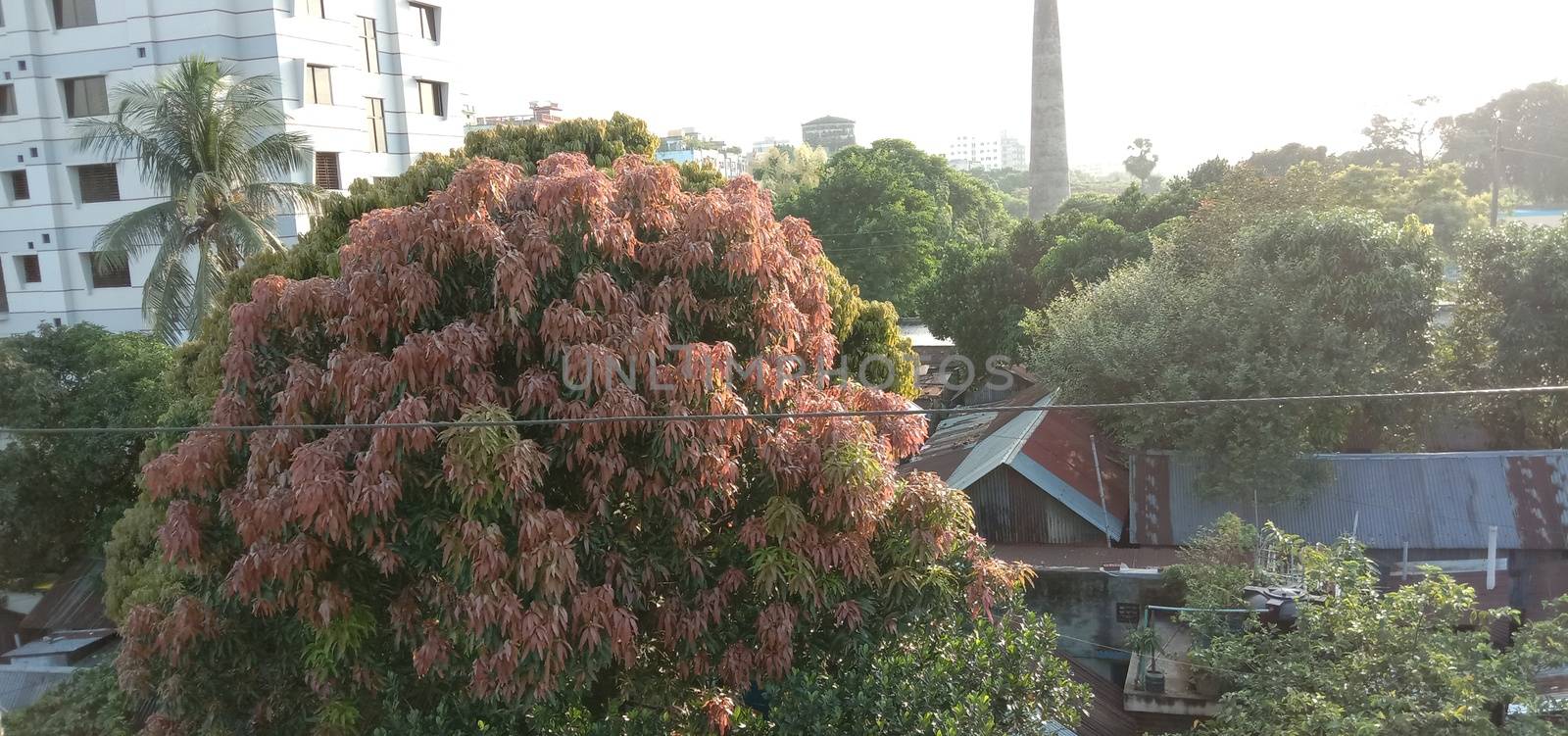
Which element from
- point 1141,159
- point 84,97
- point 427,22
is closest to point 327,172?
point 84,97

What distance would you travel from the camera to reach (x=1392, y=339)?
47.9 ft

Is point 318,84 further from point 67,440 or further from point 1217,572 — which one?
point 1217,572

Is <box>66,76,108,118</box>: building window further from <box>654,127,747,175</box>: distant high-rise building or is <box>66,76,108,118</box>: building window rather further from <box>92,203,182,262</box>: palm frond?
<box>654,127,747,175</box>: distant high-rise building

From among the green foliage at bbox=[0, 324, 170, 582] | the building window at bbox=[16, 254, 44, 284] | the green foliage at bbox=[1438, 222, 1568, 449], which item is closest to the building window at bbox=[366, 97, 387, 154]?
the building window at bbox=[16, 254, 44, 284]

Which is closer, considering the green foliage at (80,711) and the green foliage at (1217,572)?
the green foliage at (80,711)

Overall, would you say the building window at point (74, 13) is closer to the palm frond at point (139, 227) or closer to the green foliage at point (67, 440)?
the palm frond at point (139, 227)

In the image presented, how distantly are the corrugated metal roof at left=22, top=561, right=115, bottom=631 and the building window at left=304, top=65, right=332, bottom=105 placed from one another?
10887 mm

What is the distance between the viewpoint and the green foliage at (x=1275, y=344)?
13836 mm

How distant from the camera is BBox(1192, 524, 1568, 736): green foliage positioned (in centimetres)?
702

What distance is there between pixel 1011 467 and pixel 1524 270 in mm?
7694

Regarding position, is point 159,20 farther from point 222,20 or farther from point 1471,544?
point 1471,544

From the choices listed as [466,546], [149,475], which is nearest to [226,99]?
[149,475]

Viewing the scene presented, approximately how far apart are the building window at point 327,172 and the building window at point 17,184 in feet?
20.3

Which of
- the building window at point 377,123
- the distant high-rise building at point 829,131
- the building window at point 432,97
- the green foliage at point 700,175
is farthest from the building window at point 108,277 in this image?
the distant high-rise building at point 829,131
